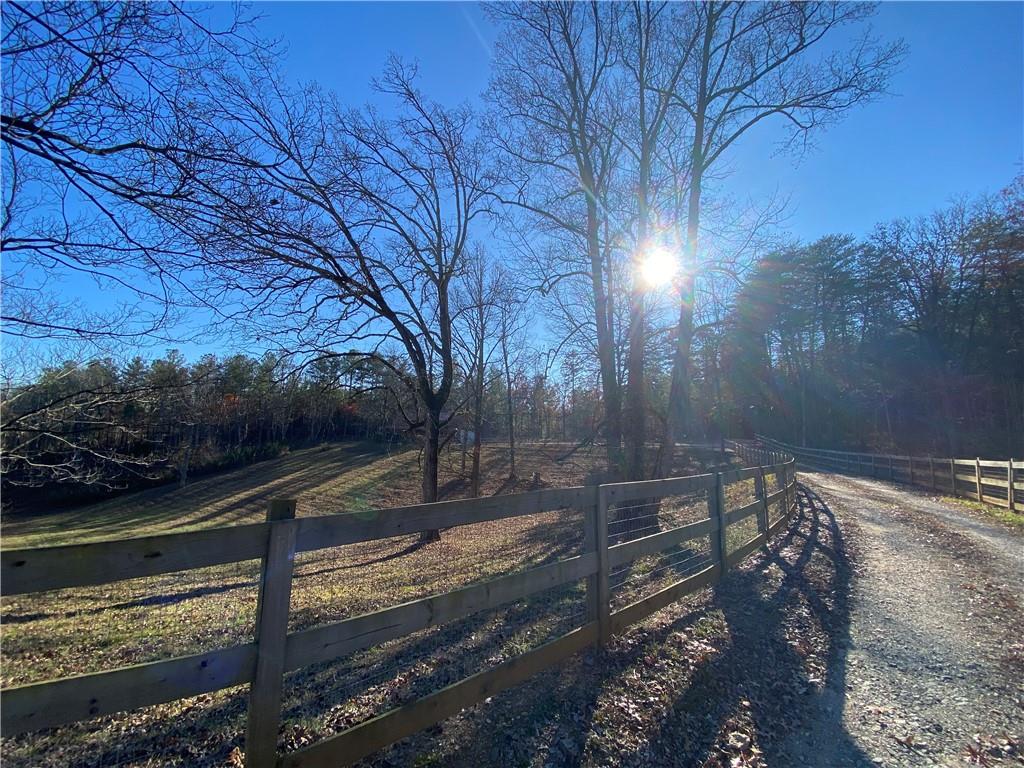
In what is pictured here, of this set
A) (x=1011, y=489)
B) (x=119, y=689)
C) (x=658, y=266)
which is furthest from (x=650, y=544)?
(x=1011, y=489)

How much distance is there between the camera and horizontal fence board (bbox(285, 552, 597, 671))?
2.47 metres

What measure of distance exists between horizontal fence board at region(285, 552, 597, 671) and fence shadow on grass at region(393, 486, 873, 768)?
2.12 ft

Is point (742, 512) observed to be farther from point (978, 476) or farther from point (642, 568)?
point (978, 476)

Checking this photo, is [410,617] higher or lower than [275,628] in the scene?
lower

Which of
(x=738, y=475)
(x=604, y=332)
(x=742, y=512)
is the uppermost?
(x=604, y=332)

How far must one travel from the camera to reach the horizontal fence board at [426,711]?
8.16 feet

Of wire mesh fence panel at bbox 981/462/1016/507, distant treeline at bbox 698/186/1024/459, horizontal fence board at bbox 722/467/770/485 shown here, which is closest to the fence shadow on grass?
horizontal fence board at bbox 722/467/770/485

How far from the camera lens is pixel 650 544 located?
4.78m

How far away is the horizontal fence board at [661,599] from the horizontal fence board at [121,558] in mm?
3138

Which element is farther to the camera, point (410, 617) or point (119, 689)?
point (410, 617)

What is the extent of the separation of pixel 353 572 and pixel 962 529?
11343 mm

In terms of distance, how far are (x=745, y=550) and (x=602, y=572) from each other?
4.04 m

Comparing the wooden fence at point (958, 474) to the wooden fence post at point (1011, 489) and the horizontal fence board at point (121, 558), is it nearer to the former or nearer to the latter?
the wooden fence post at point (1011, 489)

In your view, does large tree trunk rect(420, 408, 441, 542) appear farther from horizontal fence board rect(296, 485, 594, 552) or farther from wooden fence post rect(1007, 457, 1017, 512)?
wooden fence post rect(1007, 457, 1017, 512)
